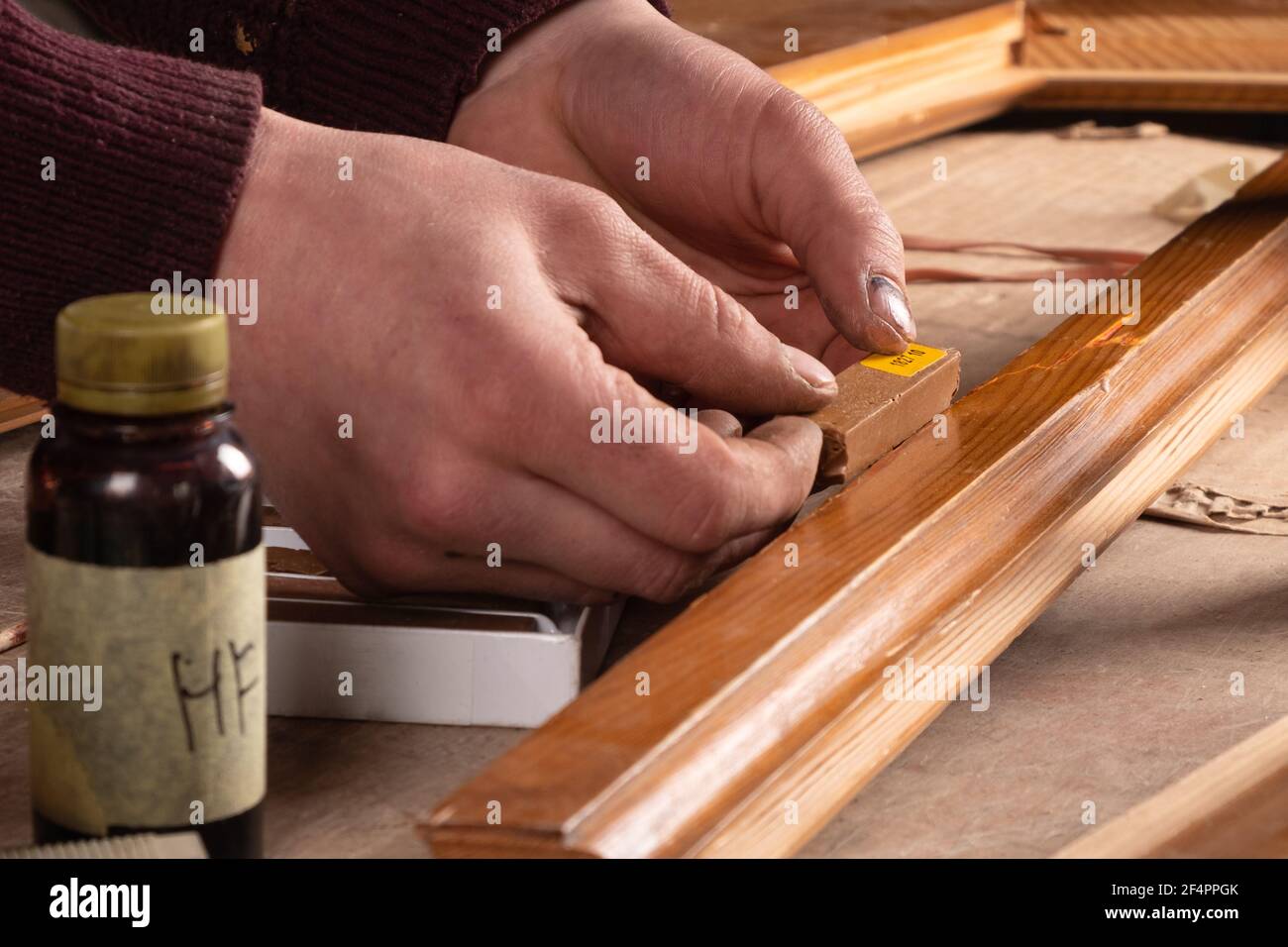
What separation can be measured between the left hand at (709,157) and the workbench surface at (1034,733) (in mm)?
269

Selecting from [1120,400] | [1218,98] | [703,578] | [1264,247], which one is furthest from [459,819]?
[1218,98]

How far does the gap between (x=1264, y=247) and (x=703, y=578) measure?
0.91m

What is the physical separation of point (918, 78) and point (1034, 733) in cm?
189

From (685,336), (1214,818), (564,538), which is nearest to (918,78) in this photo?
(685,336)

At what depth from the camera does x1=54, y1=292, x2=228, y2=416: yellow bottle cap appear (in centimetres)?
58

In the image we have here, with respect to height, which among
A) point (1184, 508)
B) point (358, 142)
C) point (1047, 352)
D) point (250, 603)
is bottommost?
point (1184, 508)

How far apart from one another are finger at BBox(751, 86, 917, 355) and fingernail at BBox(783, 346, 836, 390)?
0.11m

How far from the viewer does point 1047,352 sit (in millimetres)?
1274

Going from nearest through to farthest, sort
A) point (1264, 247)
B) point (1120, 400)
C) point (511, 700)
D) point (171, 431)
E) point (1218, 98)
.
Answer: point (171, 431)
point (511, 700)
point (1120, 400)
point (1264, 247)
point (1218, 98)

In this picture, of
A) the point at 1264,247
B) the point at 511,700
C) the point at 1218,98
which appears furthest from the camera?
the point at 1218,98

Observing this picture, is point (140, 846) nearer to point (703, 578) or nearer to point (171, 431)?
point (171, 431)

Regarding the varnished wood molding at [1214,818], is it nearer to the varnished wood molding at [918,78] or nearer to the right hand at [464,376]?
the right hand at [464,376]

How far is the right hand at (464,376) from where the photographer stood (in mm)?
805

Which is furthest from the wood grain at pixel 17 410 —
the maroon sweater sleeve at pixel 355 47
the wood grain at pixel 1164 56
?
the wood grain at pixel 1164 56
